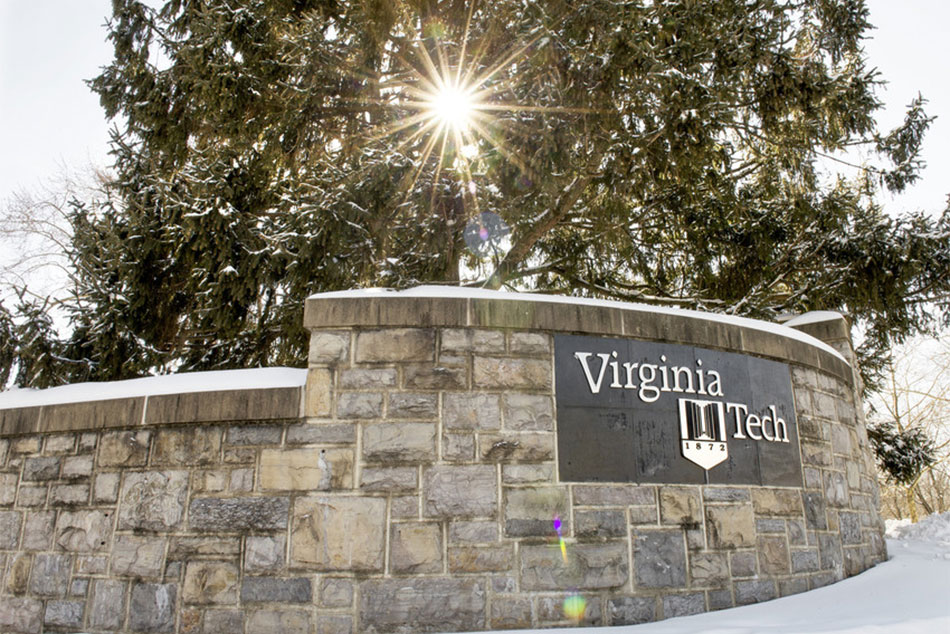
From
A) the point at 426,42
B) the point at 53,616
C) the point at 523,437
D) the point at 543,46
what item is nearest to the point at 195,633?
the point at 53,616

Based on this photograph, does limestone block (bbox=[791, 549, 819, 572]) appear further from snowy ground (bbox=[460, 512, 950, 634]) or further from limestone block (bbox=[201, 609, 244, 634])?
limestone block (bbox=[201, 609, 244, 634])

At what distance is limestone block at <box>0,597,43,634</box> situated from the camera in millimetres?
4461

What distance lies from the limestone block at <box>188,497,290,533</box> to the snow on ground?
75cm

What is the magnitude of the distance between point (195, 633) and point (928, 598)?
4.92 metres

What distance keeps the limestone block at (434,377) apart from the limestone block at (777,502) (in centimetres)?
243

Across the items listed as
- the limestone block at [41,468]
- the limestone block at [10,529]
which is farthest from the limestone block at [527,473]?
the limestone block at [10,529]

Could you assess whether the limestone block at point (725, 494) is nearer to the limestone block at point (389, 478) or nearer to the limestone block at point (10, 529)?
the limestone block at point (389, 478)

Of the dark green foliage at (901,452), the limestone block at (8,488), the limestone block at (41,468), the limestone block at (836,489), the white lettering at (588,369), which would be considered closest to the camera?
the white lettering at (588,369)

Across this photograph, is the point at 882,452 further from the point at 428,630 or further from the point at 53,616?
the point at 53,616

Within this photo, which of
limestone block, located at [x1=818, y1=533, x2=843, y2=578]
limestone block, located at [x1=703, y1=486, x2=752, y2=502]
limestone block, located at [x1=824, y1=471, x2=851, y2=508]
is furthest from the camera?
limestone block, located at [x1=824, y1=471, x2=851, y2=508]

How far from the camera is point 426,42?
363 inches

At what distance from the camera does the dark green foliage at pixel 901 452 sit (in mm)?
12413

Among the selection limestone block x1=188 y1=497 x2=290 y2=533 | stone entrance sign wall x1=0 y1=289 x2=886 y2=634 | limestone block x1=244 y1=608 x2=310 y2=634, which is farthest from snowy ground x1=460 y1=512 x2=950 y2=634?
limestone block x1=188 y1=497 x2=290 y2=533

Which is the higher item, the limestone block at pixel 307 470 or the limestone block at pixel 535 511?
the limestone block at pixel 307 470
